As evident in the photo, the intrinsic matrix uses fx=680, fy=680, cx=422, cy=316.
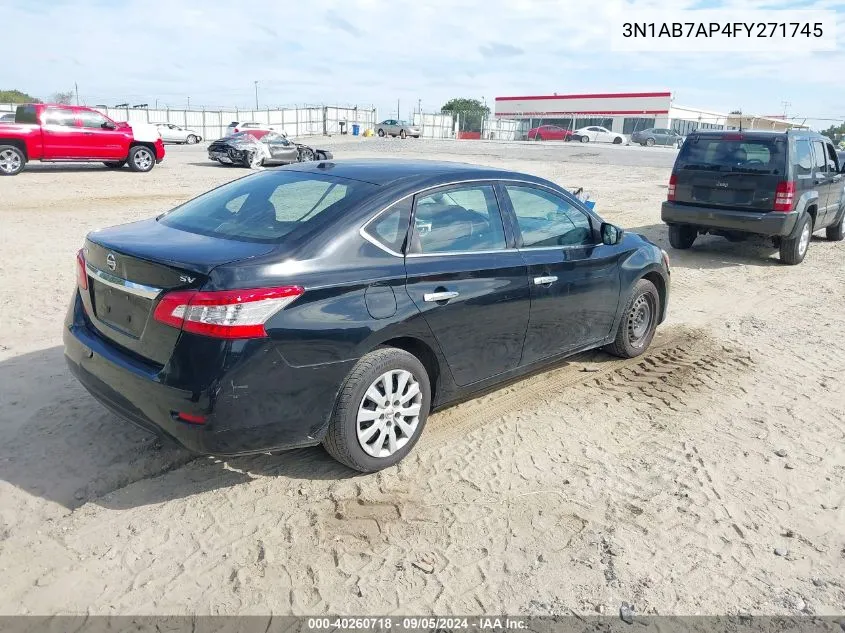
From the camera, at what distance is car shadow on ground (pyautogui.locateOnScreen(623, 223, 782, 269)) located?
10016 millimetres

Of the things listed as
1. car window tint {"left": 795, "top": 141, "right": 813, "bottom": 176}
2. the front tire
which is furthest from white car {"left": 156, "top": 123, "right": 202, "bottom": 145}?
the front tire

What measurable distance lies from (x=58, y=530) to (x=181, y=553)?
65 centimetres

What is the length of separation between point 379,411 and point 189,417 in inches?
39.5

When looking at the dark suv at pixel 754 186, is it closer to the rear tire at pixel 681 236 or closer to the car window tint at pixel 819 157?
the car window tint at pixel 819 157

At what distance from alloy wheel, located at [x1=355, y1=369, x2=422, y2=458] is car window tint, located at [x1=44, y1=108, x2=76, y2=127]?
17.6m

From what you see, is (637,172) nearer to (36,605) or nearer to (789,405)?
(789,405)

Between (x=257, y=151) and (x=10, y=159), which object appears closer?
(x=10, y=159)

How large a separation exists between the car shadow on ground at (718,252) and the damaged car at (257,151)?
1399 cm

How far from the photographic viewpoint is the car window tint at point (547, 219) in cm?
450

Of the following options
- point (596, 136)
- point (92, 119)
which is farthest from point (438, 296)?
point (596, 136)

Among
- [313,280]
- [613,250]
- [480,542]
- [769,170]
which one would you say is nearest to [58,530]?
[313,280]

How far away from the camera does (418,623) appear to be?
2752 millimetres

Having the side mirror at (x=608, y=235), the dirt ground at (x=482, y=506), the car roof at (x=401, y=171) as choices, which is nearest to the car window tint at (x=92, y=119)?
the dirt ground at (x=482, y=506)

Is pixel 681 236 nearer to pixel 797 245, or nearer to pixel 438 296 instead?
pixel 797 245
